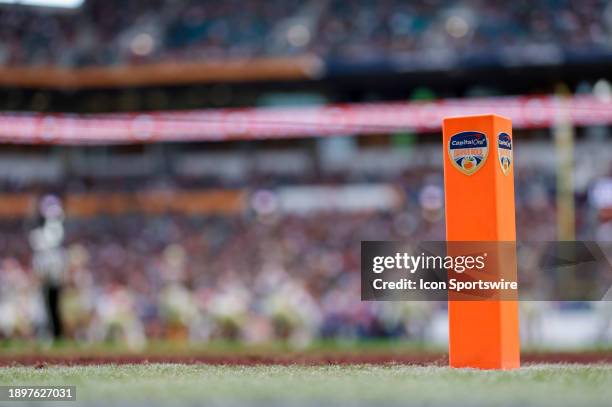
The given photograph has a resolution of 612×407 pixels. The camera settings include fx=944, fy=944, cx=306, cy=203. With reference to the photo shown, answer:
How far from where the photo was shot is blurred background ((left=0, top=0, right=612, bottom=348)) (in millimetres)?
25562

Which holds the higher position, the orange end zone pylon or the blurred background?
the blurred background

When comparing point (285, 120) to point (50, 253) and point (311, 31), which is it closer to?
point (311, 31)

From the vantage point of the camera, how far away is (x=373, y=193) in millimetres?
28516

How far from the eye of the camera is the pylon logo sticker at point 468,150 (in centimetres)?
611

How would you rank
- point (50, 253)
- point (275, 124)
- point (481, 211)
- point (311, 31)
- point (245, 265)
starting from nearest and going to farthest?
point (481, 211), point (50, 253), point (245, 265), point (275, 124), point (311, 31)

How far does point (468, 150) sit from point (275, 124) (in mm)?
23468

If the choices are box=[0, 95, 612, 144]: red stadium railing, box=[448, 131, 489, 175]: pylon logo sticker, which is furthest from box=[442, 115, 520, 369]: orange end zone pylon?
box=[0, 95, 612, 144]: red stadium railing

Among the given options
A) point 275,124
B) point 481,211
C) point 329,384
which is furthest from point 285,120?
point 329,384

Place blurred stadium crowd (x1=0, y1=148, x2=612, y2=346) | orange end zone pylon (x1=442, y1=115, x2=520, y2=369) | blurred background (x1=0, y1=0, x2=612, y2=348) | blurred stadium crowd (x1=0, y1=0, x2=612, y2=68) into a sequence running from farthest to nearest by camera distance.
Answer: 1. blurred stadium crowd (x1=0, y1=0, x2=612, y2=68)
2. blurred background (x1=0, y1=0, x2=612, y2=348)
3. blurred stadium crowd (x1=0, y1=148, x2=612, y2=346)
4. orange end zone pylon (x1=442, y1=115, x2=520, y2=369)

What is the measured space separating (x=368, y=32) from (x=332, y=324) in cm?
1283

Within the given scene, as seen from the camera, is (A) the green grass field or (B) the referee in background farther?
(B) the referee in background

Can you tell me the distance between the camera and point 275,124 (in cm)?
2947

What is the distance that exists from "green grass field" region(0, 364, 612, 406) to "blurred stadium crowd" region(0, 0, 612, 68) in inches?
904

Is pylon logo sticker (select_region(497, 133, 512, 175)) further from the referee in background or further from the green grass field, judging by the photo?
the referee in background
